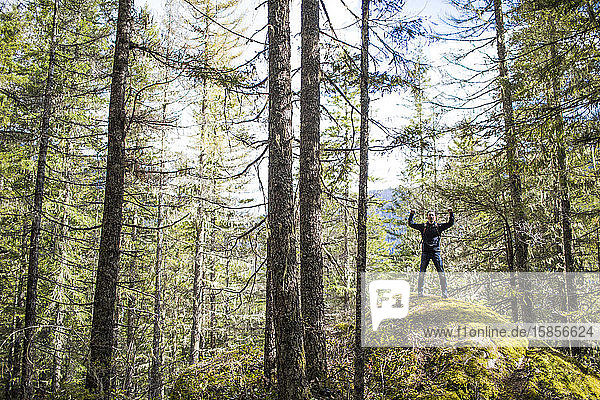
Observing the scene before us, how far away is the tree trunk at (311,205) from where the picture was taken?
6.42m

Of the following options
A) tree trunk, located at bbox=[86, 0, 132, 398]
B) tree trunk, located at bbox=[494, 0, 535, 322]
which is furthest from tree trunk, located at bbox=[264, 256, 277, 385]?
tree trunk, located at bbox=[494, 0, 535, 322]

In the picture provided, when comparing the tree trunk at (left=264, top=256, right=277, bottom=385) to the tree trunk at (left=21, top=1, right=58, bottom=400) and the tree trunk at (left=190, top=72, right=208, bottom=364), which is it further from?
the tree trunk at (left=21, top=1, right=58, bottom=400)

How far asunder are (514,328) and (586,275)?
4.55 meters

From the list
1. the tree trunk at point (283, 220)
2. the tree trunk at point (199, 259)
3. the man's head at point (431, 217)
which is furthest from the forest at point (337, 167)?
the tree trunk at point (199, 259)

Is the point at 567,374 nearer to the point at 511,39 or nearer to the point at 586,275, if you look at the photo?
the point at 586,275

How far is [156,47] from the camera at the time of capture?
713 cm

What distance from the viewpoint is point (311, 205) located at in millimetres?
6832

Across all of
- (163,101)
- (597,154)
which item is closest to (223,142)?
(163,101)

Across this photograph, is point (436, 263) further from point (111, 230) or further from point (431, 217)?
point (111, 230)

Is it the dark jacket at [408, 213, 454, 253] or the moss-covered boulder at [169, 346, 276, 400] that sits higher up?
the dark jacket at [408, 213, 454, 253]
